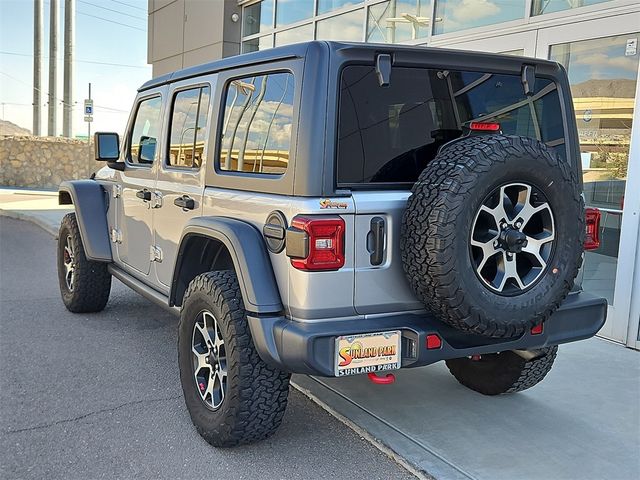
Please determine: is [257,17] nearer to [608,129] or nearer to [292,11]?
[292,11]

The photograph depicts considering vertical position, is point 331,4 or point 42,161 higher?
point 331,4

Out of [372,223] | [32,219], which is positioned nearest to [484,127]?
[372,223]

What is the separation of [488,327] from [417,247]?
46cm

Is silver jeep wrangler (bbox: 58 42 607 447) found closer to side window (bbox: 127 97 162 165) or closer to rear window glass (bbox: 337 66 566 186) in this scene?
rear window glass (bbox: 337 66 566 186)

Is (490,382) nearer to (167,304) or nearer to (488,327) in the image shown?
(488,327)

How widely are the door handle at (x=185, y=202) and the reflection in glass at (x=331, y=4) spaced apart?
6361 millimetres

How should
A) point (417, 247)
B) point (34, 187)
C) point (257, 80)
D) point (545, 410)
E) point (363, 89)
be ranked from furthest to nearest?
point (34, 187)
point (545, 410)
point (257, 80)
point (363, 89)
point (417, 247)

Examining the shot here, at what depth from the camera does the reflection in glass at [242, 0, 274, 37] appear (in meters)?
11.9

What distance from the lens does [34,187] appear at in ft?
69.6

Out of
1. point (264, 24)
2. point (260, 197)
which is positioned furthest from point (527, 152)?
point (264, 24)

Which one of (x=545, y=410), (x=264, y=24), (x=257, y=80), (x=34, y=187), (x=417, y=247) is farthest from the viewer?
(x=34, y=187)

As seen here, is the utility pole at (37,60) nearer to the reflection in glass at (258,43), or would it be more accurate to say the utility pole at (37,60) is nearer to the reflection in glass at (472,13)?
the reflection in glass at (258,43)

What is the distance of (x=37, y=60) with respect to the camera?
29609mm

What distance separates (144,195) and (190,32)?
404 inches
